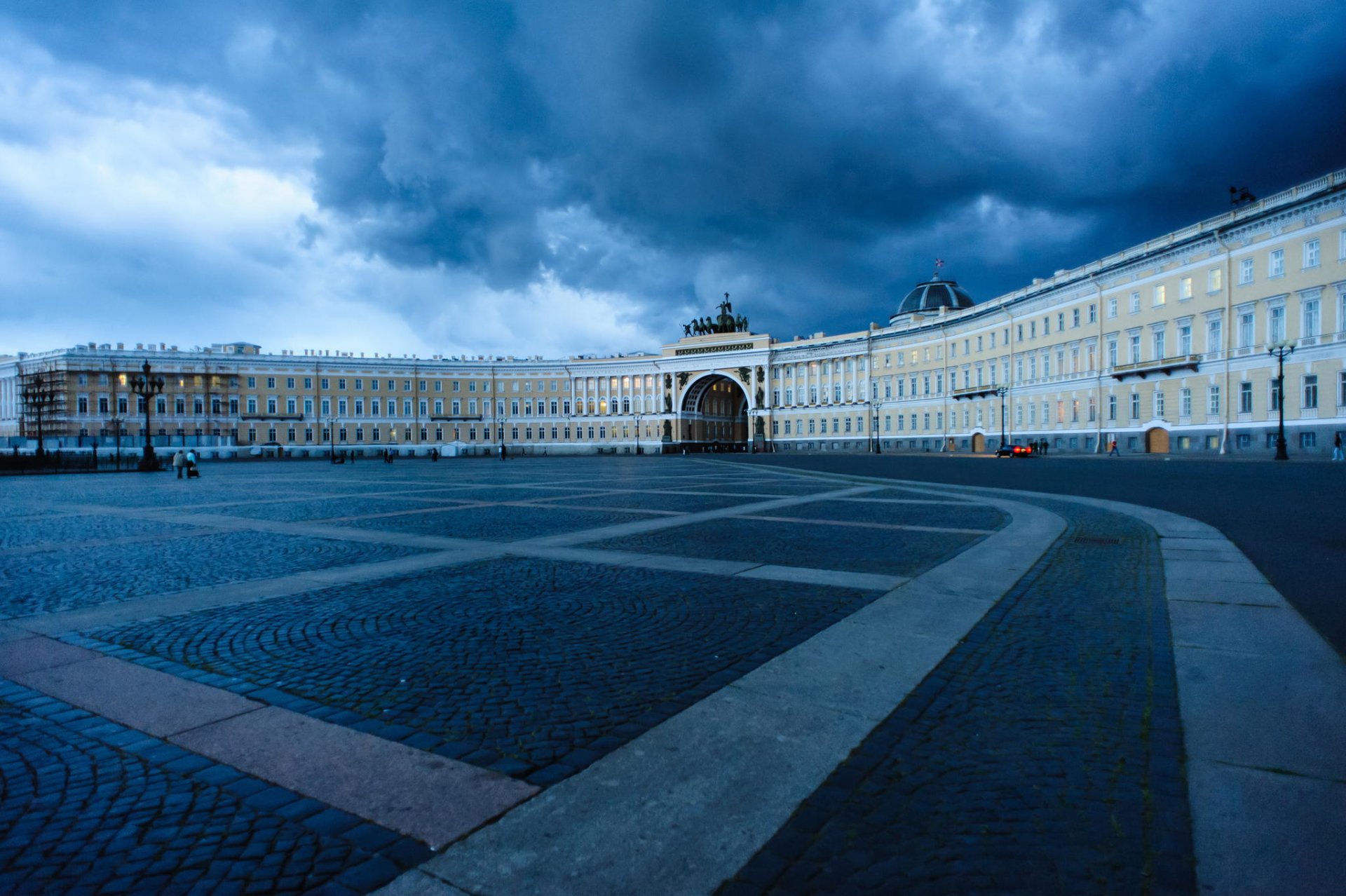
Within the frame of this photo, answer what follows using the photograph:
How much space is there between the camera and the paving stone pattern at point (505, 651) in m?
3.80

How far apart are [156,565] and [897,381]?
86138 mm

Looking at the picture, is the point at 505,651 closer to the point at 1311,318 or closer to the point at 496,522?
the point at 496,522

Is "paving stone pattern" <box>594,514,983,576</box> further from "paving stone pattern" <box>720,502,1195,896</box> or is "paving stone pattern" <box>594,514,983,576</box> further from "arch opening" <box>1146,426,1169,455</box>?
"arch opening" <box>1146,426,1169,455</box>

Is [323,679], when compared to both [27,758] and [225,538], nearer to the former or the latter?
[27,758]

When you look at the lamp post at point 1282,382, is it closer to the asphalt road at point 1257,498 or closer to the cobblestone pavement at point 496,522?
the asphalt road at point 1257,498

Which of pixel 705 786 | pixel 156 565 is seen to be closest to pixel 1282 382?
pixel 705 786

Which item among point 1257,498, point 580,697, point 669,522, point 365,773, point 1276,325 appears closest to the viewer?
point 365,773

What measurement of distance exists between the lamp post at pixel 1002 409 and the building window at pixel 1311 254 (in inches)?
1014

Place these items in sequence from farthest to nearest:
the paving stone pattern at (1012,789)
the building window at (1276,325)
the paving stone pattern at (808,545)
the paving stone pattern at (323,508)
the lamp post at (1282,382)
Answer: the building window at (1276,325) → the lamp post at (1282,382) → the paving stone pattern at (323,508) → the paving stone pattern at (808,545) → the paving stone pattern at (1012,789)

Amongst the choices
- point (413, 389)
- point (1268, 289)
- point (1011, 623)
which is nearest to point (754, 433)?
point (413, 389)

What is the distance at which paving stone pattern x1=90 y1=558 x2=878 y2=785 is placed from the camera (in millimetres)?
3797

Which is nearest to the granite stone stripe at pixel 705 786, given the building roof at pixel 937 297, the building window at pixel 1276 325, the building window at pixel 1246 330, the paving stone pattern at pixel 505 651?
the paving stone pattern at pixel 505 651

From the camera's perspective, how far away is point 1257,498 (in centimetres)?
1546

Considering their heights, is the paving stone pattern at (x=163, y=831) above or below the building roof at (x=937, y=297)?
below
